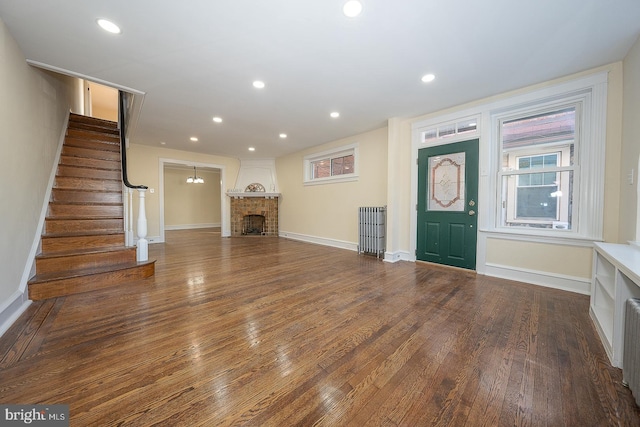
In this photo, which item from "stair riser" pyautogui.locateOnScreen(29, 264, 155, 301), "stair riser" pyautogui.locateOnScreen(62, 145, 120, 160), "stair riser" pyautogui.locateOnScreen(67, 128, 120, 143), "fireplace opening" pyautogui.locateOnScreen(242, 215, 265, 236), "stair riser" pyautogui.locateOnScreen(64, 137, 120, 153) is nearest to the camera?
"stair riser" pyautogui.locateOnScreen(29, 264, 155, 301)

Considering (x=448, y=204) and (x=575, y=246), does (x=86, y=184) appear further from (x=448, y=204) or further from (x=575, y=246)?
(x=575, y=246)

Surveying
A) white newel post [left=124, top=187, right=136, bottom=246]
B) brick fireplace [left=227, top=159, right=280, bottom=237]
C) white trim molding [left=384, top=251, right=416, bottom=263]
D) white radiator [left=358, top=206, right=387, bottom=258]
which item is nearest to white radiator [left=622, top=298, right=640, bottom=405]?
white trim molding [left=384, top=251, right=416, bottom=263]

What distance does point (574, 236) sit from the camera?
9.44ft

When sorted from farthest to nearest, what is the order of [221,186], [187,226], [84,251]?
[187,226], [221,186], [84,251]

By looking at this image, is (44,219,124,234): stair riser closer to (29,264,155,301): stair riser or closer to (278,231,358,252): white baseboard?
(29,264,155,301): stair riser

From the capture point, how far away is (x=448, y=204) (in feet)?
12.9

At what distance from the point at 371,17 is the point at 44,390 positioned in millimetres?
3341

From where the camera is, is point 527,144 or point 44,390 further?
point 527,144

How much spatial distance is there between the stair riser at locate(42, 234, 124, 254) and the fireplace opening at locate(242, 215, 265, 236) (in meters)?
4.61

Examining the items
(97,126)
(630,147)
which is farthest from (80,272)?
(630,147)

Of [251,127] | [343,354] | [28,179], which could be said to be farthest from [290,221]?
→ [343,354]

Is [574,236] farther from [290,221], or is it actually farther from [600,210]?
[290,221]

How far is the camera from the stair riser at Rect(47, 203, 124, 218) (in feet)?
10.5

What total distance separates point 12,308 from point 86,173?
8.41ft
